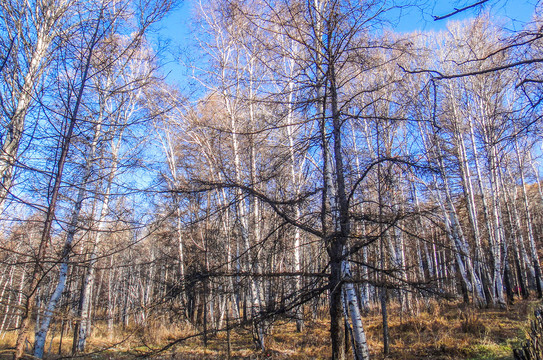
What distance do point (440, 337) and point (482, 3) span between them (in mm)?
8183

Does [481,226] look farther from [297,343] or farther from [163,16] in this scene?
[163,16]

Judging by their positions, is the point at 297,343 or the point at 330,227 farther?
the point at 297,343

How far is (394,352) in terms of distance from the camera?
736 cm

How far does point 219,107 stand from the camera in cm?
1157

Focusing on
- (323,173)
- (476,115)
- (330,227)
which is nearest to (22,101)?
(323,173)

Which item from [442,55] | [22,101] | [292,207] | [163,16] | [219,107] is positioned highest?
[442,55]

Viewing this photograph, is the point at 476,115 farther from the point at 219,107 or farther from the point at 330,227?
the point at 330,227

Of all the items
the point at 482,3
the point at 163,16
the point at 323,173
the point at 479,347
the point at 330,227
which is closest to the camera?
the point at 482,3

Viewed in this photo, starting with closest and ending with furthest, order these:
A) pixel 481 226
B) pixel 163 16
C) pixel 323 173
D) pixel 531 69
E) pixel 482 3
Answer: pixel 482 3 < pixel 163 16 < pixel 531 69 < pixel 323 173 < pixel 481 226

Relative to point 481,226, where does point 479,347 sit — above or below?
below

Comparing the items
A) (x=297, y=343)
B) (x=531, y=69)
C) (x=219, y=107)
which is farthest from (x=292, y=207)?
(x=219, y=107)

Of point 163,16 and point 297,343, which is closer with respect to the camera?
point 163,16

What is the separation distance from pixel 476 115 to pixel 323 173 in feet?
40.7

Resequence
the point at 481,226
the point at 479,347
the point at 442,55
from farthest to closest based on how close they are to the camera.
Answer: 1. the point at 481,226
2. the point at 442,55
3. the point at 479,347
